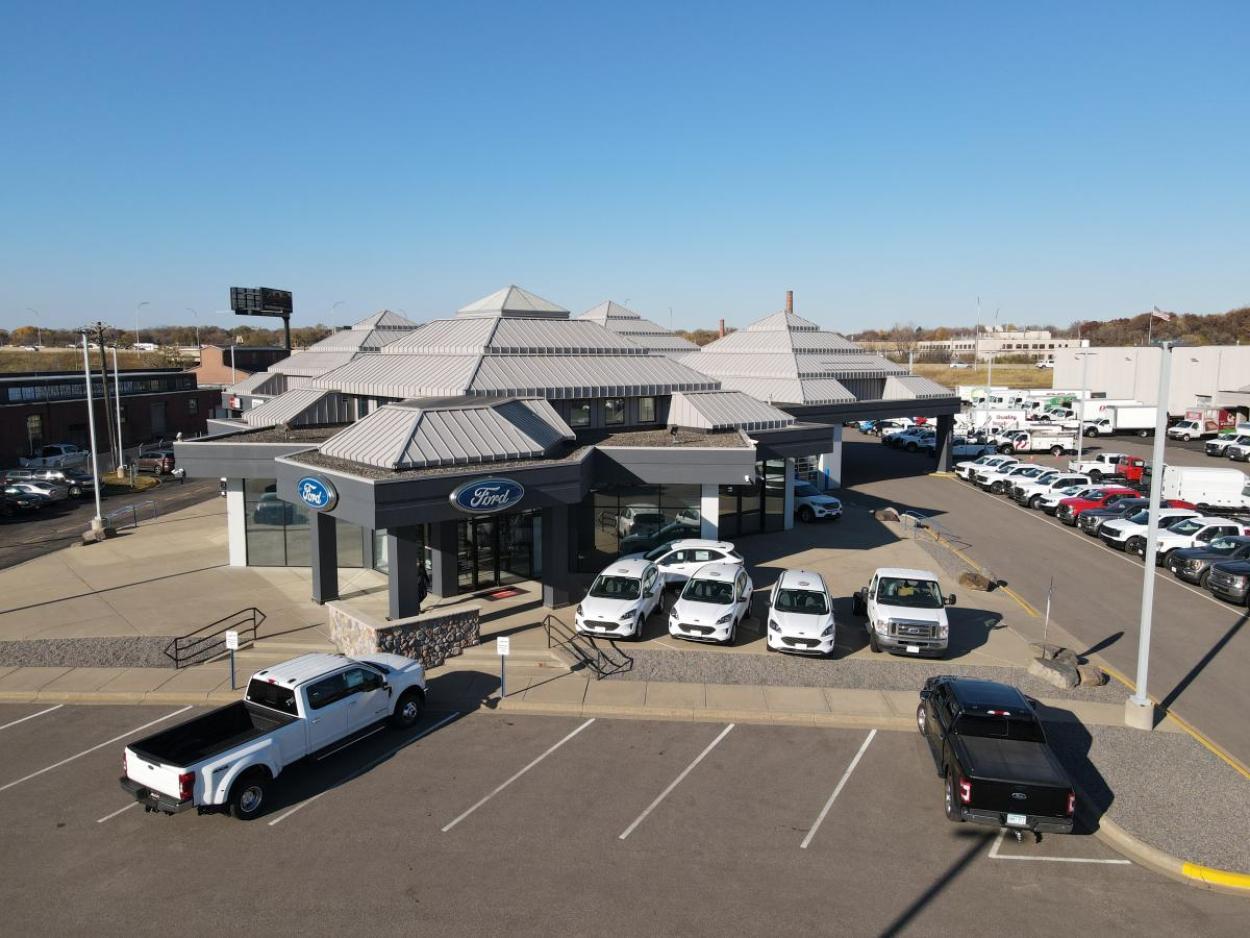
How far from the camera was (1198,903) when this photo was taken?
11.9 m

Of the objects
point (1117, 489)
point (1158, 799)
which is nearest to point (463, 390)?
point (1158, 799)

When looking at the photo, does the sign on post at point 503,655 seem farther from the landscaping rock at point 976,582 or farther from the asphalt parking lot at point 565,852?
the landscaping rock at point 976,582

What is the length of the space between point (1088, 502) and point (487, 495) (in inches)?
1219

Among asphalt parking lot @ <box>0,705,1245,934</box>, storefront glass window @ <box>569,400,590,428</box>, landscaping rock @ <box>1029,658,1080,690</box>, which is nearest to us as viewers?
asphalt parking lot @ <box>0,705,1245,934</box>

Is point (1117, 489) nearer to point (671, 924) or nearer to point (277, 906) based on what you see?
point (671, 924)

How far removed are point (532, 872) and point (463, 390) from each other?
754 inches

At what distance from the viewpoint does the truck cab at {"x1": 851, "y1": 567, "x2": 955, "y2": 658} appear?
20.7m

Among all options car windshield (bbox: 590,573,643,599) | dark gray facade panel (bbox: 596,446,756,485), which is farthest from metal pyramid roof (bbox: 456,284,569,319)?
car windshield (bbox: 590,573,643,599)

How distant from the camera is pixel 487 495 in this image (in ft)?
73.4

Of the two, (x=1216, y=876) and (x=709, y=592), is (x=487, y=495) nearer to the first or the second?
(x=709, y=592)

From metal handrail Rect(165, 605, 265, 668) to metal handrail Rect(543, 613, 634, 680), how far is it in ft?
25.0

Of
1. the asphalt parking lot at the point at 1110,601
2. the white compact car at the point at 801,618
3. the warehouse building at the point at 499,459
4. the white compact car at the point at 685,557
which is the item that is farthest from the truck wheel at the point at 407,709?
the asphalt parking lot at the point at 1110,601

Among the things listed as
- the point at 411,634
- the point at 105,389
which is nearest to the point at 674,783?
the point at 411,634

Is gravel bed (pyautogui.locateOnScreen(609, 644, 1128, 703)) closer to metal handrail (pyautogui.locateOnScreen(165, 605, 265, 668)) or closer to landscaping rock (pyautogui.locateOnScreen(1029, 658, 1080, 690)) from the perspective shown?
landscaping rock (pyautogui.locateOnScreen(1029, 658, 1080, 690))
